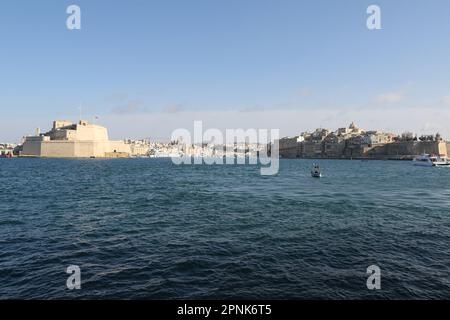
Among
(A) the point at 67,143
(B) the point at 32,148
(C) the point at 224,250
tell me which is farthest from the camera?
(B) the point at 32,148

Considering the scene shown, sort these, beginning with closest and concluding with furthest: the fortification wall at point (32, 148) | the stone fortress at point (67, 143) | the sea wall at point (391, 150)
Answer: the sea wall at point (391, 150) < the stone fortress at point (67, 143) < the fortification wall at point (32, 148)

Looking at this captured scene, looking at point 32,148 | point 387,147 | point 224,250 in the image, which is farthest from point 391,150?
point 32,148

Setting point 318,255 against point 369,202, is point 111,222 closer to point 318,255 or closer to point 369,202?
point 318,255

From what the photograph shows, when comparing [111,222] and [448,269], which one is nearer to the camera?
[448,269]

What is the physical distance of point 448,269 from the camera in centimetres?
1342

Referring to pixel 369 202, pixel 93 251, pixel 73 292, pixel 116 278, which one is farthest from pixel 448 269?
pixel 369 202

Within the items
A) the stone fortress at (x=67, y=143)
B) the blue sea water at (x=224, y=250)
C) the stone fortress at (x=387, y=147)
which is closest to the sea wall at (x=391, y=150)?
the stone fortress at (x=387, y=147)

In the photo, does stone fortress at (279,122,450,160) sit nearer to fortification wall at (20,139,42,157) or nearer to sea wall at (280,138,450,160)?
sea wall at (280,138,450,160)

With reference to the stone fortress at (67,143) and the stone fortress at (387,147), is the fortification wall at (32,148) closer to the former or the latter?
the stone fortress at (67,143)

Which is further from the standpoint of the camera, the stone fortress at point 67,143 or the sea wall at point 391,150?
the stone fortress at point 67,143

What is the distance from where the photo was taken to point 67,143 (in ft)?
547

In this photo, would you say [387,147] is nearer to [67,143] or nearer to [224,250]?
[67,143]

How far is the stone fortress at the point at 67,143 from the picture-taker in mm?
167375
